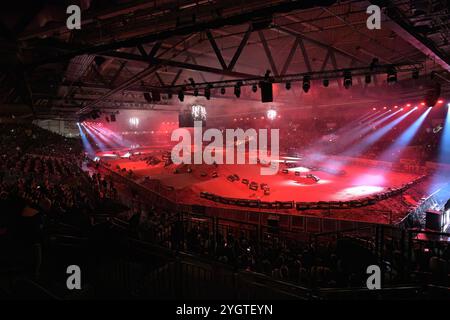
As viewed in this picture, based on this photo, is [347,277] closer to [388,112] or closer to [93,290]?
[93,290]

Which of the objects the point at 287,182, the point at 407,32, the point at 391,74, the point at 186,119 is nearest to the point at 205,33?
the point at 407,32

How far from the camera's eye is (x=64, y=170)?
19.6 metres

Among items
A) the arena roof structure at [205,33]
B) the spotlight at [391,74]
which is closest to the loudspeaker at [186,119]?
the arena roof structure at [205,33]

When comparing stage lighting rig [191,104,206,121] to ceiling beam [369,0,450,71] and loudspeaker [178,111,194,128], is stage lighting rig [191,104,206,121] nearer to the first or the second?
loudspeaker [178,111,194,128]

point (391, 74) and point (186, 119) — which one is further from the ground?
point (391, 74)

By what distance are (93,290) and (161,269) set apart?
134 centimetres

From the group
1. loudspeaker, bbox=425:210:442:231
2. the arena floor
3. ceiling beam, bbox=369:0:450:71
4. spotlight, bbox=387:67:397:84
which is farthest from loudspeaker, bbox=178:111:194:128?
ceiling beam, bbox=369:0:450:71

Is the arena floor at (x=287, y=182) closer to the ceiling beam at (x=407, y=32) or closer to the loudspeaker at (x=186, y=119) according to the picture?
the loudspeaker at (x=186, y=119)

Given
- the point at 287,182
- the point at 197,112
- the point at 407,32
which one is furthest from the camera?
the point at 197,112

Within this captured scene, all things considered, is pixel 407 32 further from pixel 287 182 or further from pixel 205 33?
pixel 287 182

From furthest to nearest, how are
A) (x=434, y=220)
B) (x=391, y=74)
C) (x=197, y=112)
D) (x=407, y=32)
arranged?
(x=197, y=112) < (x=434, y=220) < (x=391, y=74) < (x=407, y=32)

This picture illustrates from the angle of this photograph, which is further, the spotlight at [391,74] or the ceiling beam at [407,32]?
the spotlight at [391,74]

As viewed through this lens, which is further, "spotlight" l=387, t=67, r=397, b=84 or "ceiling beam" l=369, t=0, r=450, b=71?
"spotlight" l=387, t=67, r=397, b=84

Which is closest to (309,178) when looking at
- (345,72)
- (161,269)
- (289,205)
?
(289,205)
